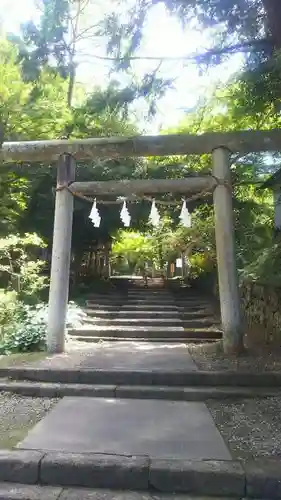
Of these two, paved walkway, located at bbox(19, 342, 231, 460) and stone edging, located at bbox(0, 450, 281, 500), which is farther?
paved walkway, located at bbox(19, 342, 231, 460)

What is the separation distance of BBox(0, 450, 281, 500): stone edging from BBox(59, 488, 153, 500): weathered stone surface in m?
0.06

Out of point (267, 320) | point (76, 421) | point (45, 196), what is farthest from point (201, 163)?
point (76, 421)

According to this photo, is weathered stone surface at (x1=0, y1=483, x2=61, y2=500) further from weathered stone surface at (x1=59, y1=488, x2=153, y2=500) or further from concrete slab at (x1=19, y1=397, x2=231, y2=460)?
concrete slab at (x1=19, y1=397, x2=231, y2=460)

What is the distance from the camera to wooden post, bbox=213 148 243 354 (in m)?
6.12

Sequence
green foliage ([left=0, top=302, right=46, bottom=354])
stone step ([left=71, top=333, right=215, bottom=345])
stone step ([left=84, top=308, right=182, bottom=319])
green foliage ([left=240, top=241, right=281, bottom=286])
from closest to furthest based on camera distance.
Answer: green foliage ([left=240, top=241, right=281, bottom=286])
green foliage ([left=0, top=302, right=46, bottom=354])
stone step ([left=71, top=333, right=215, bottom=345])
stone step ([left=84, top=308, right=182, bottom=319])

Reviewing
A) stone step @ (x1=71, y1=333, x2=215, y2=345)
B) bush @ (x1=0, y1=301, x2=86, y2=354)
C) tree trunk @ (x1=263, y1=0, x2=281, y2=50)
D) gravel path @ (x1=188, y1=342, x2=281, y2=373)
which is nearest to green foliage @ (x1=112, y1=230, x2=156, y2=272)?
stone step @ (x1=71, y1=333, x2=215, y2=345)

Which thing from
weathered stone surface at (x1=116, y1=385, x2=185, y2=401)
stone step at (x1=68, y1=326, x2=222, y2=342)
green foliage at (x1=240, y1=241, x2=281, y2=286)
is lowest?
weathered stone surface at (x1=116, y1=385, x2=185, y2=401)

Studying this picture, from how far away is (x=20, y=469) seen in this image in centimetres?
306

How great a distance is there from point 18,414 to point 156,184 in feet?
13.9

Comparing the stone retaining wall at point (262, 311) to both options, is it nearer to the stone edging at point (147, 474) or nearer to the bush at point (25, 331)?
the stone edging at point (147, 474)

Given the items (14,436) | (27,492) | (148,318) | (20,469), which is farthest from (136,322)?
(27,492)

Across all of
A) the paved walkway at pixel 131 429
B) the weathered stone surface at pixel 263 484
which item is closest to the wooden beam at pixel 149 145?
the paved walkway at pixel 131 429

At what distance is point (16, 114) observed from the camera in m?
8.99

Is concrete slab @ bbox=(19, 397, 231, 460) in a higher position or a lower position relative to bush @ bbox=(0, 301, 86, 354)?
lower
